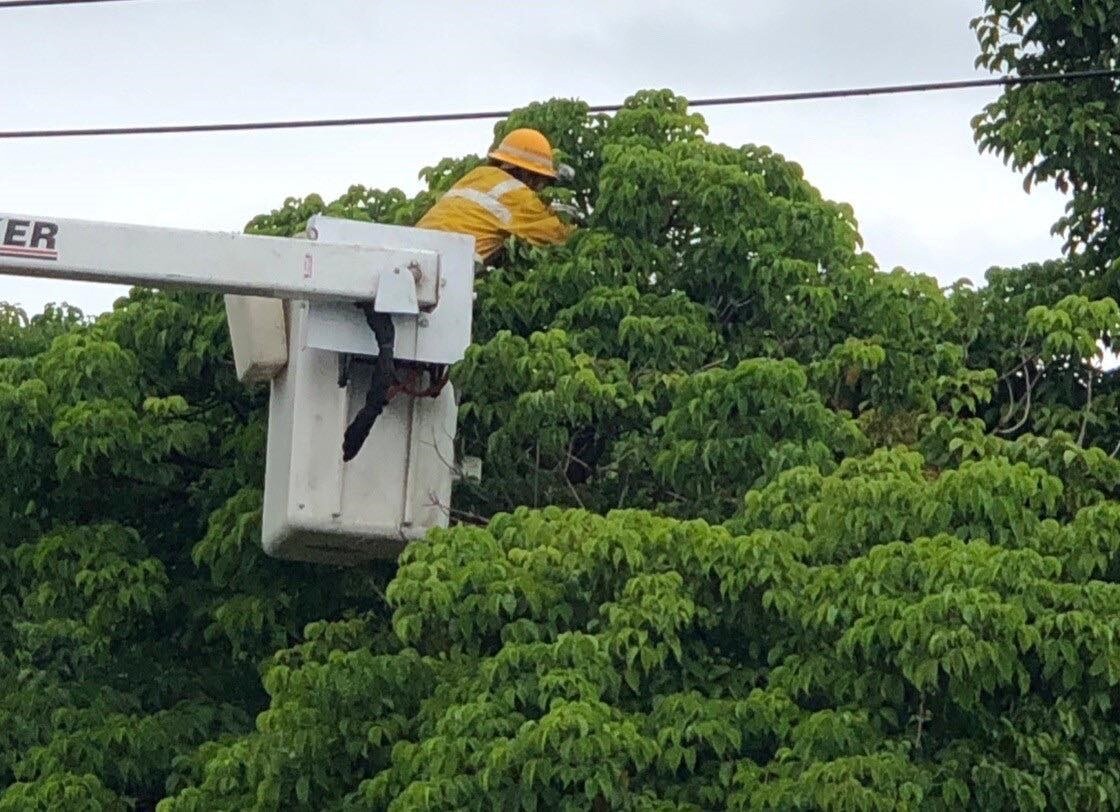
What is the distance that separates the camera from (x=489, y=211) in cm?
1312

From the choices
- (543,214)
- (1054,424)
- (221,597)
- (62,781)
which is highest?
(543,214)

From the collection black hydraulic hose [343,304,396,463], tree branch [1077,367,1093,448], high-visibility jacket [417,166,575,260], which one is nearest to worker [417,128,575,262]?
high-visibility jacket [417,166,575,260]

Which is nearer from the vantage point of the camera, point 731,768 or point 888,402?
point 731,768

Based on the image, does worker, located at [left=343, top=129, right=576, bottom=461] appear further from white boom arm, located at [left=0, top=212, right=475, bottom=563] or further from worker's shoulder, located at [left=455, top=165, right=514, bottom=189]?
white boom arm, located at [left=0, top=212, right=475, bottom=563]

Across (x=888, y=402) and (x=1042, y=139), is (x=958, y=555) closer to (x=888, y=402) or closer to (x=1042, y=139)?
(x=888, y=402)

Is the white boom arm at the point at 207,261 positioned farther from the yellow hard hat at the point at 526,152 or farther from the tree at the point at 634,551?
the yellow hard hat at the point at 526,152

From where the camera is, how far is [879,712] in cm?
1048

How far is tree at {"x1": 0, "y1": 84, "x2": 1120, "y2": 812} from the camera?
34.0 feet

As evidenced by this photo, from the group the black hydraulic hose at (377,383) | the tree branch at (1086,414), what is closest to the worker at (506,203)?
the black hydraulic hose at (377,383)

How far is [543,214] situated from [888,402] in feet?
6.69

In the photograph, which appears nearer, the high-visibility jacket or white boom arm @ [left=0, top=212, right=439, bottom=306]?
white boom arm @ [left=0, top=212, right=439, bottom=306]

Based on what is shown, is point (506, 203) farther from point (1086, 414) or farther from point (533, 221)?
point (1086, 414)

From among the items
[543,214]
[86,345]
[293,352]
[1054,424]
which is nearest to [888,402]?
[1054,424]

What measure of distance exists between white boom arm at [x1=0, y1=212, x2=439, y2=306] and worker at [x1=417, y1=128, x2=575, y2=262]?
7.21 ft
